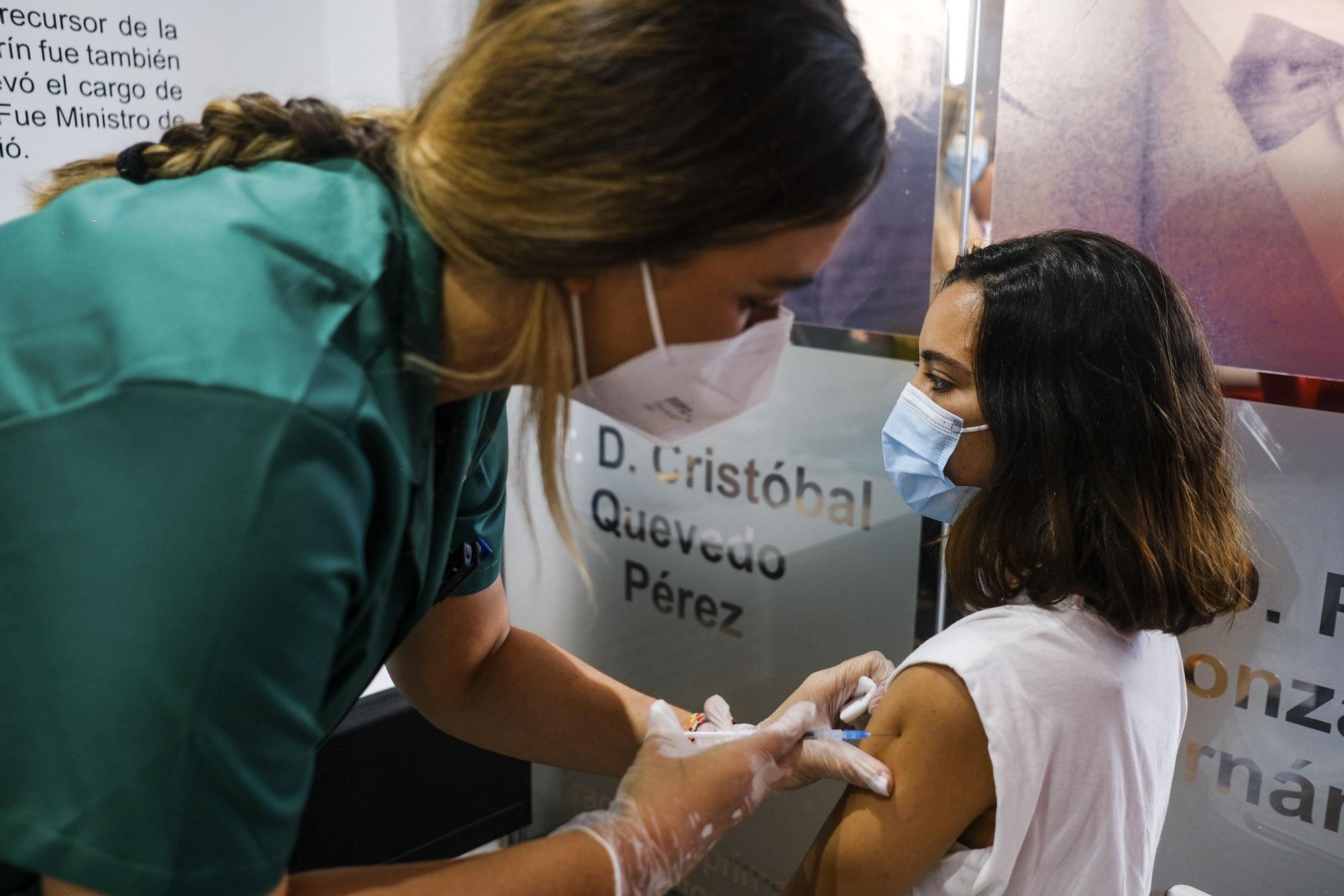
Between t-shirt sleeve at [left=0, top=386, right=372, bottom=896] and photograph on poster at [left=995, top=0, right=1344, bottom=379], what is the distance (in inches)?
52.0

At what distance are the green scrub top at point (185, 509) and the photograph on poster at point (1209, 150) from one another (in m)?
1.22

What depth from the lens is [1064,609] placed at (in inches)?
48.8

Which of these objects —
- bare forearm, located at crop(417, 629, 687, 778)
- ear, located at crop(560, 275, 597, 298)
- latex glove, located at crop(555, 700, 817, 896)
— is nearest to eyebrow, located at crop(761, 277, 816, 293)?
ear, located at crop(560, 275, 597, 298)

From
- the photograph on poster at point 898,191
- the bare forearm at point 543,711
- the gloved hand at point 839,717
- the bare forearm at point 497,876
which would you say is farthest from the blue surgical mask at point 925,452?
the bare forearm at point 497,876

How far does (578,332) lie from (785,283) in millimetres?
180

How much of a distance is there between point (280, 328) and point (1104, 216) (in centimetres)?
Answer: 135

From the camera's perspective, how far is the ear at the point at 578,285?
837 mm

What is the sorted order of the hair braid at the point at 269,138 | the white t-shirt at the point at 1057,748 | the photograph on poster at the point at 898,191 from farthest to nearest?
the photograph on poster at the point at 898,191 < the white t-shirt at the point at 1057,748 < the hair braid at the point at 269,138

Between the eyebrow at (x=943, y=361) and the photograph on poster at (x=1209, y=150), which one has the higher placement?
the photograph on poster at (x=1209, y=150)

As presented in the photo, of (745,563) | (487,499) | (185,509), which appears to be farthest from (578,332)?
(745,563)

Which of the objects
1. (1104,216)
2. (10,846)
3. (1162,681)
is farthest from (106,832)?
(1104,216)

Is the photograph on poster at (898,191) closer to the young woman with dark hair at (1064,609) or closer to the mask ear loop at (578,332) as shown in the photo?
the young woman with dark hair at (1064,609)

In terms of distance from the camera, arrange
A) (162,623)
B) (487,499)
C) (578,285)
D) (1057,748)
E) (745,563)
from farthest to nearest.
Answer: (745,563)
(487,499)
(1057,748)
(578,285)
(162,623)

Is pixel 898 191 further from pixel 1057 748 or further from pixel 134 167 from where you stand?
pixel 134 167
